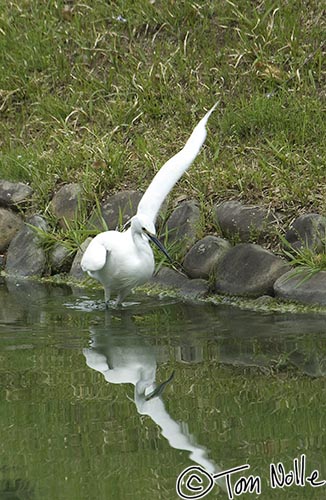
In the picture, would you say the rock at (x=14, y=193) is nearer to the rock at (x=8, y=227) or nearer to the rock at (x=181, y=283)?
the rock at (x=8, y=227)

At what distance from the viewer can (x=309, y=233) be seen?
10.2 m

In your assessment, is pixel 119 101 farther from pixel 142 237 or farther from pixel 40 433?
Answer: pixel 40 433

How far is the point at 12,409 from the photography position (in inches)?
280

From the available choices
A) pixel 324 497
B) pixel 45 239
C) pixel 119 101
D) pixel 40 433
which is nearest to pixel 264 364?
pixel 40 433

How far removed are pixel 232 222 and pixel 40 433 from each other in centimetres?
457

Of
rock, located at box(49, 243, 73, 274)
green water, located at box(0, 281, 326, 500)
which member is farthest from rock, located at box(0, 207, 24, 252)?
green water, located at box(0, 281, 326, 500)

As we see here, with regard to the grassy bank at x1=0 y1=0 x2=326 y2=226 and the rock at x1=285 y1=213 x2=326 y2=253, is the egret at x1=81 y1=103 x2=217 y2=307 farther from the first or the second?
the grassy bank at x1=0 y1=0 x2=326 y2=226

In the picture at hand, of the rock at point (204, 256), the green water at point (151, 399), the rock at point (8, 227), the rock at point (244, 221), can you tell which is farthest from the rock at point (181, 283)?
the rock at point (8, 227)

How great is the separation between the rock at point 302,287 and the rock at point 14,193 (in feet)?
12.0

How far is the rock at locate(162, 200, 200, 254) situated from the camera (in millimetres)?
10953

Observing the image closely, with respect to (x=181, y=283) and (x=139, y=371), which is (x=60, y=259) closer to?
(x=181, y=283)

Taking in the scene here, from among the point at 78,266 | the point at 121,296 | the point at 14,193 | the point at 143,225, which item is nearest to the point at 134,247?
the point at 143,225

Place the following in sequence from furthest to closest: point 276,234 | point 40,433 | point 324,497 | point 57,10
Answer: point 57,10
point 276,234
point 40,433
point 324,497

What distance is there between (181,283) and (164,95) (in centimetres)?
302
